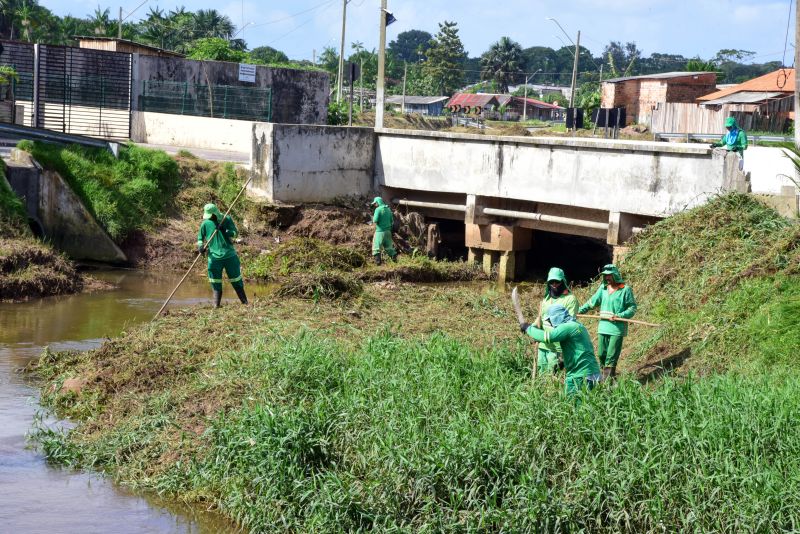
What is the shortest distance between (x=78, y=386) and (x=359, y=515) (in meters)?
4.64

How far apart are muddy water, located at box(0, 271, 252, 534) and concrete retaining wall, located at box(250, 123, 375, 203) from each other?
5.92 meters

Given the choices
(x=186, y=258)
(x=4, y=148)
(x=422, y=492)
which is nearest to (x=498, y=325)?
(x=422, y=492)

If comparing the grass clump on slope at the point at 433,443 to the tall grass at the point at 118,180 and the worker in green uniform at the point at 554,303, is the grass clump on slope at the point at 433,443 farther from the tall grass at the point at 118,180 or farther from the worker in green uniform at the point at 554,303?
the tall grass at the point at 118,180

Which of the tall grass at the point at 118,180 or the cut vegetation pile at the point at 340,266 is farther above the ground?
the tall grass at the point at 118,180

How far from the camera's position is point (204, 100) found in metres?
27.9

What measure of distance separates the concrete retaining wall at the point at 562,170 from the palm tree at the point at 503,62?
72.9m

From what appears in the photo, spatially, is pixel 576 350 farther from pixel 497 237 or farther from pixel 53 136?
pixel 53 136

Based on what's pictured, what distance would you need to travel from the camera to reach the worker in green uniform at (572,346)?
8.41m

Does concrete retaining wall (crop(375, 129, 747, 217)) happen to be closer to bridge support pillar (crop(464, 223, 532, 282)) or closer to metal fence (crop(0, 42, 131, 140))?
bridge support pillar (crop(464, 223, 532, 282))

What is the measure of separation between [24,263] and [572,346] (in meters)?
10.9

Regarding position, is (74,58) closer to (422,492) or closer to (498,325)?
(498,325)

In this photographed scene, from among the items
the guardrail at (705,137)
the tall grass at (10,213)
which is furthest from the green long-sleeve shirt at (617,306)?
the guardrail at (705,137)

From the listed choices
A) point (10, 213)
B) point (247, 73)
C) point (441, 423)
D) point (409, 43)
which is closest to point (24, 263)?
point (10, 213)

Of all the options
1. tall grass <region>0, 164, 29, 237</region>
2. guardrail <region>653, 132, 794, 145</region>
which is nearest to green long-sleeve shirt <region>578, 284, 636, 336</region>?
tall grass <region>0, 164, 29, 237</region>
